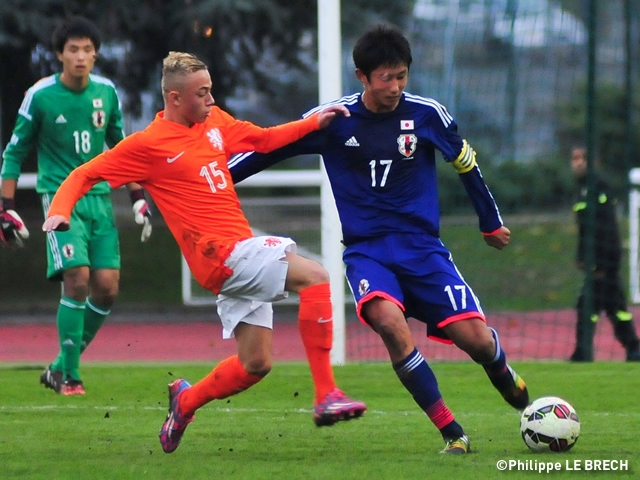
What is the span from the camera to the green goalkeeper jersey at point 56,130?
25.8 feet

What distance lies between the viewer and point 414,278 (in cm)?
562

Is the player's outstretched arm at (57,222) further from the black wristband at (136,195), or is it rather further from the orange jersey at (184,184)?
the black wristband at (136,195)

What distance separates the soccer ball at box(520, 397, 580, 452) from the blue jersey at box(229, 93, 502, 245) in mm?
969

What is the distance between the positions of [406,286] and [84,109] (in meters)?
3.15

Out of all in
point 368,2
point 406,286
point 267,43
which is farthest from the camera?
point 267,43

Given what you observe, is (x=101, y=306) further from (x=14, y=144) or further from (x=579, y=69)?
(x=579, y=69)

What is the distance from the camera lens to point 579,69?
35.1ft

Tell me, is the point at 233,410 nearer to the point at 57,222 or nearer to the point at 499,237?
the point at 499,237

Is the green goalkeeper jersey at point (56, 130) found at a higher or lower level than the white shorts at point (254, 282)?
higher

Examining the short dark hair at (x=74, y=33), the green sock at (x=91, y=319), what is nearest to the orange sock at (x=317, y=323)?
the green sock at (x=91, y=319)

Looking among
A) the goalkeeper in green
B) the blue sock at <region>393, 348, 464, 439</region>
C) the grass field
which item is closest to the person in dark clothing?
the grass field

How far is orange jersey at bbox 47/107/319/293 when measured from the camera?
5.51m

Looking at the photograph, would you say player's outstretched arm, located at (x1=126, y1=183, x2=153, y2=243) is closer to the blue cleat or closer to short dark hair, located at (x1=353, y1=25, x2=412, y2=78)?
the blue cleat

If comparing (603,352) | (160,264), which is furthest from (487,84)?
(160,264)
